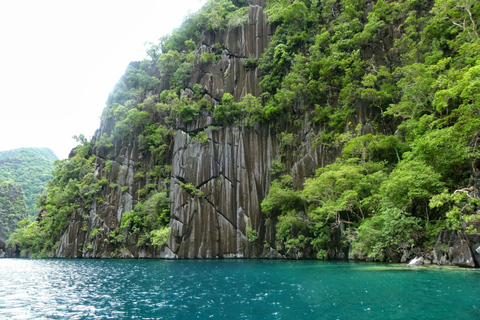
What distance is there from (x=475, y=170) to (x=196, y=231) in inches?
1132

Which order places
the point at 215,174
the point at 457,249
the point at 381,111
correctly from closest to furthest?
the point at 457,249 → the point at 381,111 → the point at 215,174

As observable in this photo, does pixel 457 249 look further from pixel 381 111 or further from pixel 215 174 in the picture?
pixel 215 174

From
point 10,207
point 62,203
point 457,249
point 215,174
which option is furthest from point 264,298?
point 10,207

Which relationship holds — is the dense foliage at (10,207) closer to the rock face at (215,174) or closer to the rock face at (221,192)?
the rock face at (215,174)

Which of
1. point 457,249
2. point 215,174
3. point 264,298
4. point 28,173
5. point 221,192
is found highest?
point 28,173

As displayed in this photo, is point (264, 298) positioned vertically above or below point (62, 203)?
below

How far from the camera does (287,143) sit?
38.8m

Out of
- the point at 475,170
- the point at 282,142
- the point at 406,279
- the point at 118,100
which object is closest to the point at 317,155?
the point at 282,142

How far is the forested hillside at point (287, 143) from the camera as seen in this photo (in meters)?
21.0

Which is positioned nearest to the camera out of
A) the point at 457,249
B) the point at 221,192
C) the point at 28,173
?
the point at 457,249

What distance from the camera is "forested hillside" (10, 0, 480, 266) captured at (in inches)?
825

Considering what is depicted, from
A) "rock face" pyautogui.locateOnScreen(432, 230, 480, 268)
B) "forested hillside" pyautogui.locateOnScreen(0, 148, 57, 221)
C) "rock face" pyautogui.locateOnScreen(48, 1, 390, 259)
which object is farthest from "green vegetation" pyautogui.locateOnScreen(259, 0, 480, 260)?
"forested hillside" pyautogui.locateOnScreen(0, 148, 57, 221)

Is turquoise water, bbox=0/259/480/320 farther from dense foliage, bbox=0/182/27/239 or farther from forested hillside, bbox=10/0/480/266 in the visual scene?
dense foliage, bbox=0/182/27/239

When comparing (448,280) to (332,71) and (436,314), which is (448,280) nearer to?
(436,314)
